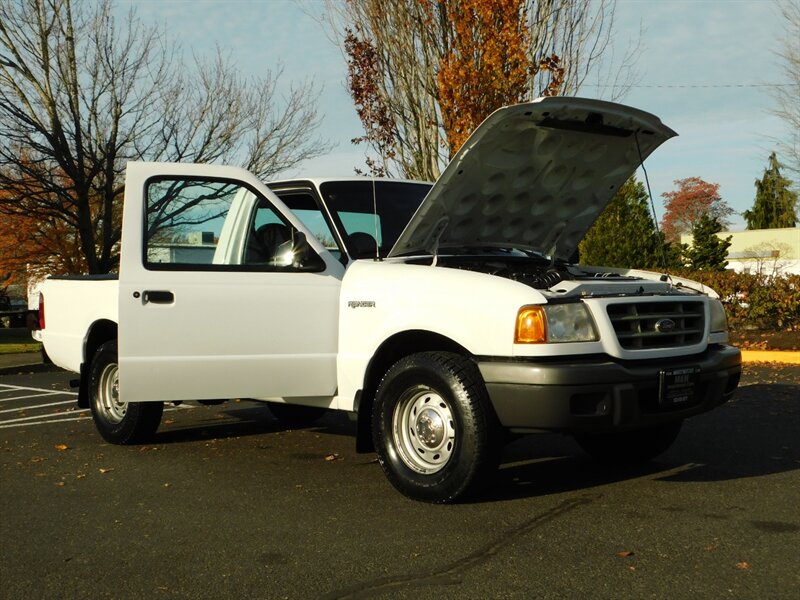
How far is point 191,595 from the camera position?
12.3 feet

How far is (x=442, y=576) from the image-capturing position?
12.8 feet

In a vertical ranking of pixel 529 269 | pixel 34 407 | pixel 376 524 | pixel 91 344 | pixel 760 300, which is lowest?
Result: pixel 34 407

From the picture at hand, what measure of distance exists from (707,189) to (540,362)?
88.1 metres

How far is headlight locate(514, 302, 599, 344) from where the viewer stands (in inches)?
188

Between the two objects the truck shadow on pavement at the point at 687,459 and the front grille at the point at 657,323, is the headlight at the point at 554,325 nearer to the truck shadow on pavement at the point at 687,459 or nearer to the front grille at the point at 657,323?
the front grille at the point at 657,323

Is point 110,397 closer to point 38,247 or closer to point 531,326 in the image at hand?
point 531,326

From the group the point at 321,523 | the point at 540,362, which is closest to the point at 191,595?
the point at 321,523

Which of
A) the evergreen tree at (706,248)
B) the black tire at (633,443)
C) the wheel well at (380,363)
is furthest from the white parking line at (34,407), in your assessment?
the evergreen tree at (706,248)

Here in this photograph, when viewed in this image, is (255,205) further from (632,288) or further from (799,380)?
(799,380)

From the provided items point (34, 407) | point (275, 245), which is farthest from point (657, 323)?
point (34, 407)

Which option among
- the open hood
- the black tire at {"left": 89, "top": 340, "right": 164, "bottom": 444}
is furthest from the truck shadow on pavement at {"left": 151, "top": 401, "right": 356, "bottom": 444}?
the open hood

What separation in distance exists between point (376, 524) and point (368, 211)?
2469 mm

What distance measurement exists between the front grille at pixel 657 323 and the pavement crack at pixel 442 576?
1158 millimetres

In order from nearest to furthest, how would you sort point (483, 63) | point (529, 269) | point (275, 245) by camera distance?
point (275, 245) < point (529, 269) < point (483, 63)
